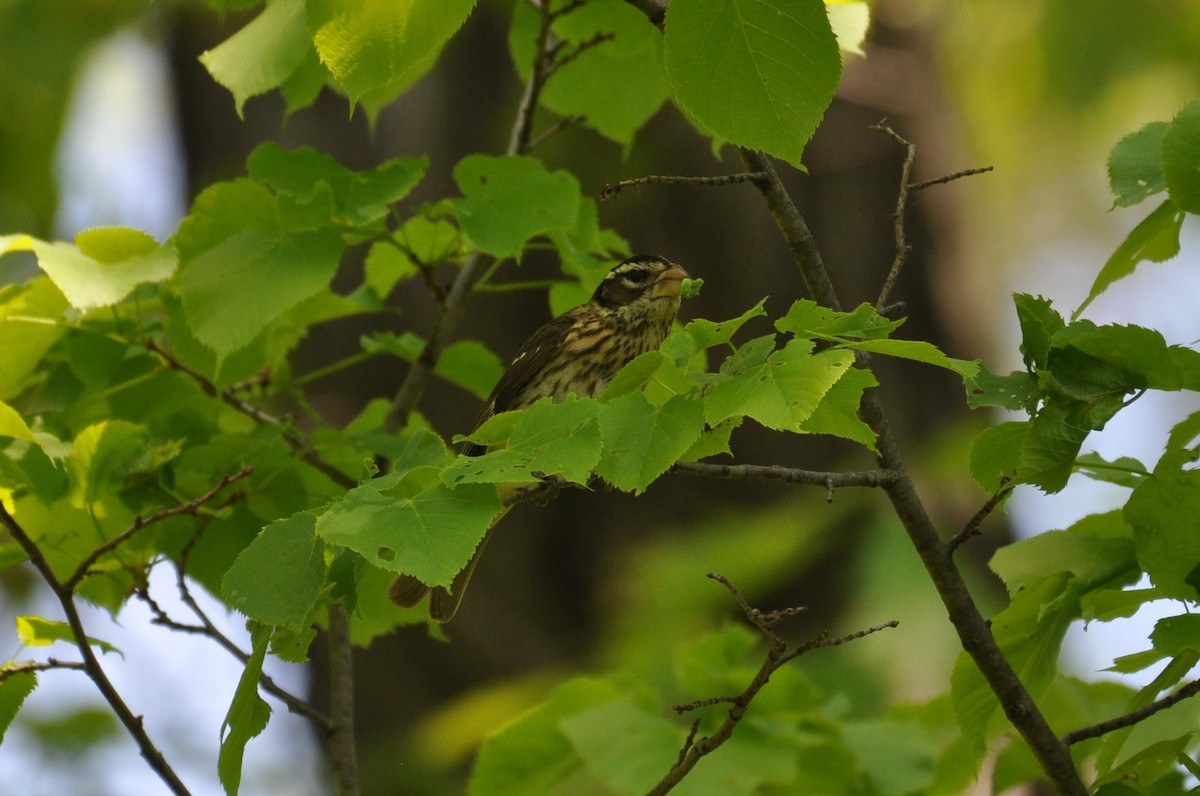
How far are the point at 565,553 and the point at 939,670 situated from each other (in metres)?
2.68

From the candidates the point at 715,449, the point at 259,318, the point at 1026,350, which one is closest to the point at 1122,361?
the point at 1026,350

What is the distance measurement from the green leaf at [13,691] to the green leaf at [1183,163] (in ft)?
7.91

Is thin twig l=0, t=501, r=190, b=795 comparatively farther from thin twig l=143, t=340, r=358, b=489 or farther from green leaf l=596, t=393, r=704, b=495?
green leaf l=596, t=393, r=704, b=495

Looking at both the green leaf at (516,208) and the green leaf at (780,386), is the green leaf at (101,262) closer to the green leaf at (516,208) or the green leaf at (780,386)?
the green leaf at (516,208)

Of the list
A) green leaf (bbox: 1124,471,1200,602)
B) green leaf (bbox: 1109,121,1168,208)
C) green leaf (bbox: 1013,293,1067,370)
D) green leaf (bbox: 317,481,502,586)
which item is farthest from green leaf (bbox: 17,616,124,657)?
green leaf (bbox: 1109,121,1168,208)

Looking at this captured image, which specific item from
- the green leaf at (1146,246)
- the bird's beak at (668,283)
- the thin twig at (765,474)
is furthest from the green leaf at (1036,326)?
the bird's beak at (668,283)

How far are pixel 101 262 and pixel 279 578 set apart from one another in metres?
1.46

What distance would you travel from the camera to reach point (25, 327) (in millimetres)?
A: 3201

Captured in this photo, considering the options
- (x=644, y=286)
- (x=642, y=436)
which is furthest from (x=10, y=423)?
(x=644, y=286)

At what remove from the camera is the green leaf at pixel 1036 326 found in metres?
2.19

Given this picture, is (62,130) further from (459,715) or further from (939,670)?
(939,670)

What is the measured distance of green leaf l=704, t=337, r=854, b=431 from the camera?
1.90 m

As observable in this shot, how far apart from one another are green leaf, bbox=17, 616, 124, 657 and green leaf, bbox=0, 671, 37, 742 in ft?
0.28

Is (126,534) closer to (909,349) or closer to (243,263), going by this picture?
(243,263)
